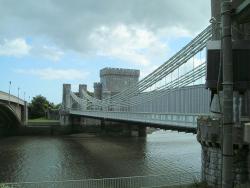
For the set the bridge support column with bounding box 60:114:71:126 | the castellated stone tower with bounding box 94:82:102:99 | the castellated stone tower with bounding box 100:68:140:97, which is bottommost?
the bridge support column with bounding box 60:114:71:126

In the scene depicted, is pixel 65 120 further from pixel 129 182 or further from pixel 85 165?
pixel 129 182

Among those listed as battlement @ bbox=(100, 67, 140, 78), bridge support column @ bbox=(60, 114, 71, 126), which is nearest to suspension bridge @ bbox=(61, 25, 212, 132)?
bridge support column @ bbox=(60, 114, 71, 126)

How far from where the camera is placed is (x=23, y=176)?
92.7 ft

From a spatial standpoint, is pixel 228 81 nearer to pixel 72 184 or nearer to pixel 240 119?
pixel 240 119

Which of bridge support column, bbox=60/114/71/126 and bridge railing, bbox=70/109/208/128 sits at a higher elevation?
bridge railing, bbox=70/109/208/128

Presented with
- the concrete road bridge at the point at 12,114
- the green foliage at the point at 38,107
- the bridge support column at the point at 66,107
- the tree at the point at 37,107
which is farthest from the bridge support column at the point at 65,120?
the tree at the point at 37,107

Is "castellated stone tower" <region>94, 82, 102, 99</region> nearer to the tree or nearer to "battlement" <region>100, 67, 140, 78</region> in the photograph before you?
"battlement" <region>100, 67, 140, 78</region>

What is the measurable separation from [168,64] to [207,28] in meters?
7.96

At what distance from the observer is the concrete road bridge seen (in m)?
68.9

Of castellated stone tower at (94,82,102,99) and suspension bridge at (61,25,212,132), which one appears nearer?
suspension bridge at (61,25,212,132)

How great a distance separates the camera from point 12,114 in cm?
7356

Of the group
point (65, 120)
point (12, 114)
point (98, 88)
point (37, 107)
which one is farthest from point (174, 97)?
point (37, 107)

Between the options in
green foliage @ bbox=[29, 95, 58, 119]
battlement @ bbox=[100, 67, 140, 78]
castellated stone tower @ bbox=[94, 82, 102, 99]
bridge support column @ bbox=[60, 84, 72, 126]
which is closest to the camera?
bridge support column @ bbox=[60, 84, 72, 126]

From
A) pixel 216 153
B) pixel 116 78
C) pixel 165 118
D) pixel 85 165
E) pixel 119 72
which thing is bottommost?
pixel 85 165
